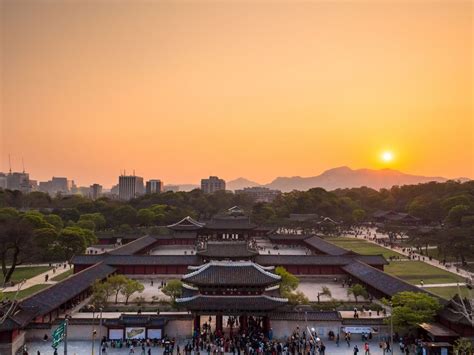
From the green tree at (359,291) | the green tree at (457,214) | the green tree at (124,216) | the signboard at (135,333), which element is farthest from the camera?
the green tree at (124,216)

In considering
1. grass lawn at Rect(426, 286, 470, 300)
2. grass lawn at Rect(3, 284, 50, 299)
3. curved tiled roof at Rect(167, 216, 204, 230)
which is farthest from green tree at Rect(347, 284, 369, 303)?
curved tiled roof at Rect(167, 216, 204, 230)

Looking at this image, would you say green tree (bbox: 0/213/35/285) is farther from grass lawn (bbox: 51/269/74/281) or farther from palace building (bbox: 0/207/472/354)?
palace building (bbox: 0/207/472/354)

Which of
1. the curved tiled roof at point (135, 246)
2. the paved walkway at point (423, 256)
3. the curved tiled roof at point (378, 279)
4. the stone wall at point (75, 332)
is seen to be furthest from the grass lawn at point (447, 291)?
the curved tiled roof at point (135, 246)

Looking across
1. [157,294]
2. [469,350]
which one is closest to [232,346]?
[469,350]

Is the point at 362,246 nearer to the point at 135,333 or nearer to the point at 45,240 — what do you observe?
the point at 45,240

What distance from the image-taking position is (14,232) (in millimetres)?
58844

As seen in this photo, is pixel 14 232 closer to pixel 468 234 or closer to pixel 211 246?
pixel 211 246

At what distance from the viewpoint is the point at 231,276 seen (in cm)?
3656

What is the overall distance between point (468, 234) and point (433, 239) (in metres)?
8.66

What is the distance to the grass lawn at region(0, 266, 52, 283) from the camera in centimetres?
6049

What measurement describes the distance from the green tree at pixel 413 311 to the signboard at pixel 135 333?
736 inches

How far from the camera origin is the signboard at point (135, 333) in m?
35.5

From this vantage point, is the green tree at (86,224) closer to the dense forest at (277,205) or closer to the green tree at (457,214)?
the dense forest at (277,205)

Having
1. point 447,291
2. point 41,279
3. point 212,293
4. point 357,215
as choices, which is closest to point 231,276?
point 212,293
